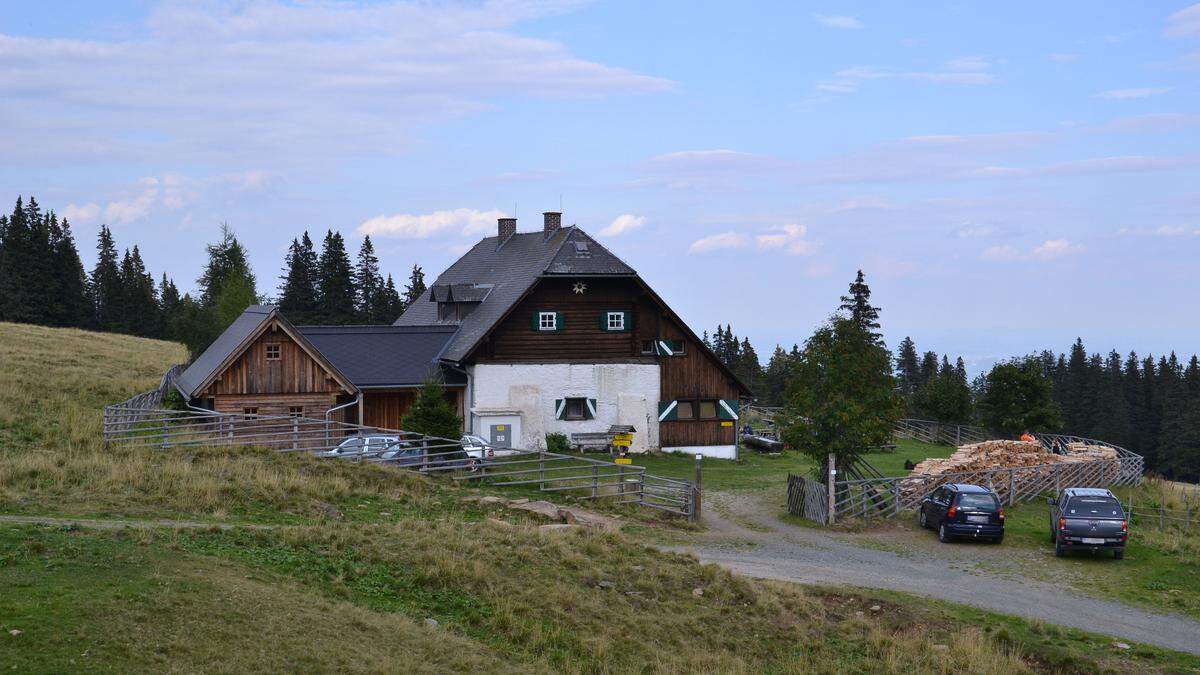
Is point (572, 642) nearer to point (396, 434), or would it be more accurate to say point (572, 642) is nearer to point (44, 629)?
point (44, 629)

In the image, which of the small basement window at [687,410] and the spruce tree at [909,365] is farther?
the spruce tree at [909,365]

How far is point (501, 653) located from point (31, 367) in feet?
144

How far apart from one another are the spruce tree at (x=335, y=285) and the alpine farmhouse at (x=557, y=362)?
131 feet

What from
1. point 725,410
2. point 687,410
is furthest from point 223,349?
point 725,410

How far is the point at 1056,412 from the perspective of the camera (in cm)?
5488

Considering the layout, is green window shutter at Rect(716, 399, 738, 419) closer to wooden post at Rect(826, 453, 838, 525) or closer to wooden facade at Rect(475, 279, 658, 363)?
wooden facade at Rect(475, 279, 658, 363)

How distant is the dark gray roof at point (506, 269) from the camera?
4594 centimetres

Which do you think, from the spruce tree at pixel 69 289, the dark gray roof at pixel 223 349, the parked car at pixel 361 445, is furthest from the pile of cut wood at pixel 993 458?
the spruce tree at pixel 69 289

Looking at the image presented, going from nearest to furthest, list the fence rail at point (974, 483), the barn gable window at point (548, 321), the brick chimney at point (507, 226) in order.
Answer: the fence rail at point (974, 483), the barn gable window at point (548, 321), the brick chimney at point (507, 226)

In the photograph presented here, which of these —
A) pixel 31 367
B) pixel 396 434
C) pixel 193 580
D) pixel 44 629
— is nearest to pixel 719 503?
pixel 396 434

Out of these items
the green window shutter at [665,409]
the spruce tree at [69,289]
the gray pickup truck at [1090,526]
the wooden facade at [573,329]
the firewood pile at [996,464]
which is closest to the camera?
the gray pickup truck at [1090,526]

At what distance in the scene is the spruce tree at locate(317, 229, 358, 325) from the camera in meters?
87.8

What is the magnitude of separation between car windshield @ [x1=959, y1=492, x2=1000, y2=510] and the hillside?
8.40 meters

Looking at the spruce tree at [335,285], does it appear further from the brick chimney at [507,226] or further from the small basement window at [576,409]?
the small basement window at [576,409]
